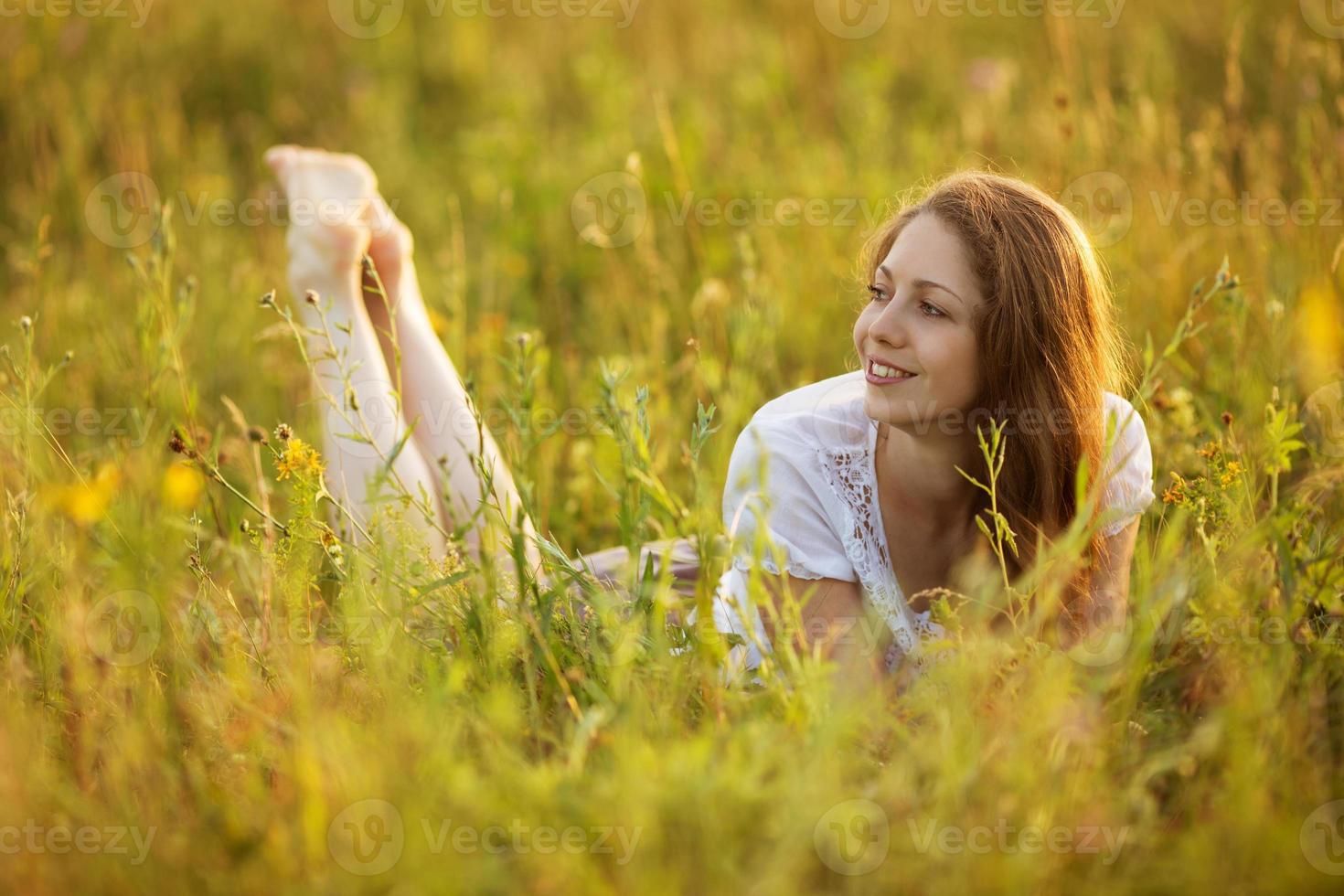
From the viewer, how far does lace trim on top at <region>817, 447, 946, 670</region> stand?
1947 millimetres

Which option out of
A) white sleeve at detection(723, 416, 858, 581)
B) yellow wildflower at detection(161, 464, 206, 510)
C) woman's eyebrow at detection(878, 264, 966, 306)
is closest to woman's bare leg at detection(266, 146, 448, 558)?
yellow wildflower at detection(161, 464, 206, 510)

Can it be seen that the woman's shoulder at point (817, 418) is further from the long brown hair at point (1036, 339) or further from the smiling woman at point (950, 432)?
the long brown hair at point (1036, 339)

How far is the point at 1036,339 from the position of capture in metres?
1.81

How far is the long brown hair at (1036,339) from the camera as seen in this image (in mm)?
1799

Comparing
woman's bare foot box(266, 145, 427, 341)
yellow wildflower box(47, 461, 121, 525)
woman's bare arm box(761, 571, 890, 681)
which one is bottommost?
woman's bare arm box(761, 571, 890, 681)

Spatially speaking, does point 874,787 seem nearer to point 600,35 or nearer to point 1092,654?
point 1092,654

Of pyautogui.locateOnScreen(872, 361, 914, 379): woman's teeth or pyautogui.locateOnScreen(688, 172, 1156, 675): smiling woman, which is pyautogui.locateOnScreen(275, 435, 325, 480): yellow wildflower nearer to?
pyautogui.locateOnScreen(688, 172, 1156, 675): smiling woman

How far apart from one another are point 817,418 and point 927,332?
1.02ft

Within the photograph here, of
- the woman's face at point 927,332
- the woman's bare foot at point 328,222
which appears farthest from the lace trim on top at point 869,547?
the woman's bare foot at point 328,222

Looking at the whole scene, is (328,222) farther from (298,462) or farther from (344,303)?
(298,462)

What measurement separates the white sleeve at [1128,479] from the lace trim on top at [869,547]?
375 mm

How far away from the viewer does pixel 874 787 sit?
49.1 inches

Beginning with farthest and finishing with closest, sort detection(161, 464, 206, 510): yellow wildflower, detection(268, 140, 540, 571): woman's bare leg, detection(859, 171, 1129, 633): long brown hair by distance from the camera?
detection(268, 140, 540, 571): woman's bare leg, detection(859, 171, 1129, 633): long brown hair, detection(161, 464, 206, 510): yellow wildflower

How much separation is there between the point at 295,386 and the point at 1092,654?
7.34 feet
